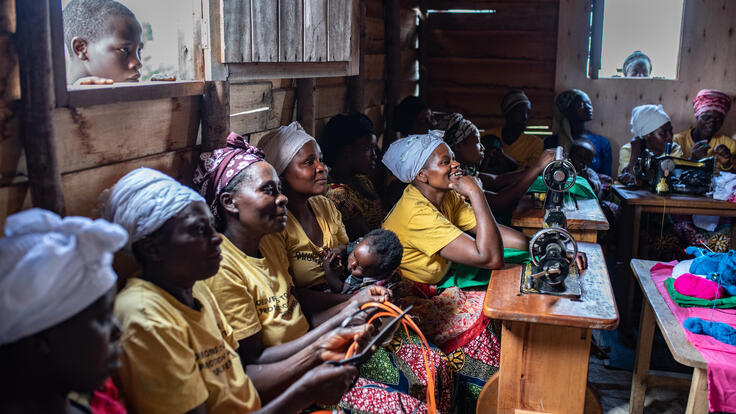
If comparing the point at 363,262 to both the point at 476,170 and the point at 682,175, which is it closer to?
the point at 476,170

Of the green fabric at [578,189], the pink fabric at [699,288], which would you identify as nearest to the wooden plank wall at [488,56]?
the green fabric at [578,189]

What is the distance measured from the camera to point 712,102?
21.3 feet

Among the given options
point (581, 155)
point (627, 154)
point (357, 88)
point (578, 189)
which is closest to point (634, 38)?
point (627, 154)

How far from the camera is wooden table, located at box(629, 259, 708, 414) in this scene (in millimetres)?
2918

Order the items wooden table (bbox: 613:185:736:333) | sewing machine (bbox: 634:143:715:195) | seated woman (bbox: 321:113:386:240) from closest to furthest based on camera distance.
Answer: seated woman (bbox: 321:113:386:240), wooden table (bbox: 613:185:736:333), sewing machine (bbox: 634:143:715:195)

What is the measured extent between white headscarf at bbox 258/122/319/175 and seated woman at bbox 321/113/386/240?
0.97m

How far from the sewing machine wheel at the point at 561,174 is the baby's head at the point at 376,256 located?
4.94 feet

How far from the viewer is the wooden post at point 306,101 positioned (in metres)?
4.32

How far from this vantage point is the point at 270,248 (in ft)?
9.73

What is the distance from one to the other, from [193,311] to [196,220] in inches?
11.4

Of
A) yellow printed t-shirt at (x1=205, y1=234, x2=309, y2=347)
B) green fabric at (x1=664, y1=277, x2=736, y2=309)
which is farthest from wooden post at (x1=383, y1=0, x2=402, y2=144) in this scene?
yellow printed t-shirt at (x1=205, y1=234, x2=309, y2=347)

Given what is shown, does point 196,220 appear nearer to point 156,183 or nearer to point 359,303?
point 156,183

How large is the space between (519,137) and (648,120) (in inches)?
48.1

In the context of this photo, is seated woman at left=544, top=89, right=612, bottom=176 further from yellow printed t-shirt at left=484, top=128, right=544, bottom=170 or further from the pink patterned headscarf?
the pink patterned headscarf
